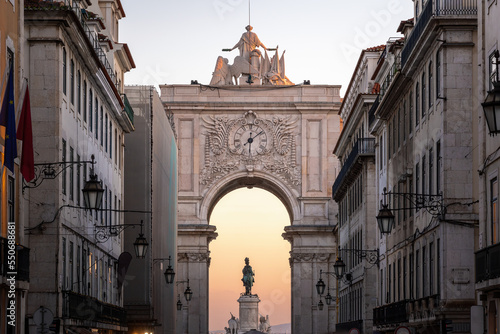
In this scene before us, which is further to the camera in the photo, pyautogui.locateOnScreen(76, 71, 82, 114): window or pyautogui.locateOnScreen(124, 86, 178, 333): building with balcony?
pyautogui.locateOnScreen(124, 86, 178, 333): building with balcony

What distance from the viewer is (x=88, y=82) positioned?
142 feet

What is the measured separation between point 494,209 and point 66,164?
43.8ft

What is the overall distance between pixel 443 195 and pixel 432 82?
4409 mm

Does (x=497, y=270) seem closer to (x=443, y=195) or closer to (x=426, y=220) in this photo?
(x=443, y=195)

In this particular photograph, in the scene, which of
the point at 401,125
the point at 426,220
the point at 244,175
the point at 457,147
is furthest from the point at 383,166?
the point at 244,175

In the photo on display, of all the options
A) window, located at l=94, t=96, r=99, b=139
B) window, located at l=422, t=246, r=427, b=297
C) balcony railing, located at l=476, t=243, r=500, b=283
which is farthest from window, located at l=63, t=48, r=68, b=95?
balcony railing, located at l=476, t=243, r=500, b=283

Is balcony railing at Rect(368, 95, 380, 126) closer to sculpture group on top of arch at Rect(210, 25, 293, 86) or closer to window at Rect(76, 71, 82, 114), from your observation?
window at Rect(76, 71, 82, 114)

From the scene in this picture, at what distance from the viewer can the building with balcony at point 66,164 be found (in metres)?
35.1

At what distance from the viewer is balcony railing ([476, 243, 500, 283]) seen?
27.0 m

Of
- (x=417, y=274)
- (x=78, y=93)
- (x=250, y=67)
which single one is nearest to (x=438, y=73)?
(x=417, y=274)

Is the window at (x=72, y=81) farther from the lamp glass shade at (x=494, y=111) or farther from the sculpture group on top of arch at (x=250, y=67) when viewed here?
the sculpture group on top of arch at (x=250, y=67)

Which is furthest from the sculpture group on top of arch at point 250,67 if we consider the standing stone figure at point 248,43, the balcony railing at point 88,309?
the balcony railing at point 88,309

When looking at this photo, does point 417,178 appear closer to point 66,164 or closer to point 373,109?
point 66,164

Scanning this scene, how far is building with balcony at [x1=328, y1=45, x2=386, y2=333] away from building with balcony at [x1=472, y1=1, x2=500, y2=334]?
862 inches
